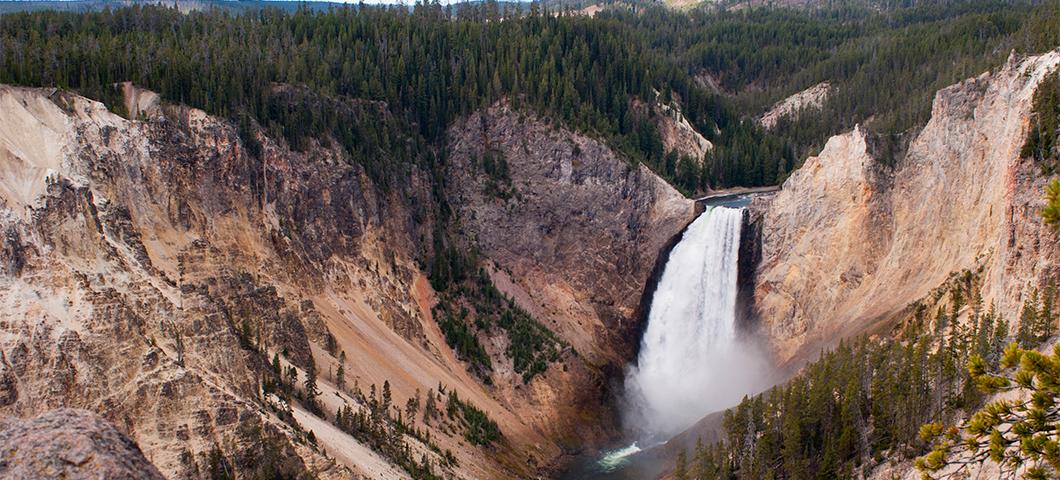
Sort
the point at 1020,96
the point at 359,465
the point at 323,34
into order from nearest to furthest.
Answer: the point at 359,465, the point at 1020,96, the point at 323,34

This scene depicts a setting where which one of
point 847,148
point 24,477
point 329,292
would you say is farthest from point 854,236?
point 24,477

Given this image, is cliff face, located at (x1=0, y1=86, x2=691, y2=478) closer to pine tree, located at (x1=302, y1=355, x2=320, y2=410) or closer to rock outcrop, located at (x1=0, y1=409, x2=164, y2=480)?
pine tree, located at (x1=302, y1=355, x2=320, y2=410)

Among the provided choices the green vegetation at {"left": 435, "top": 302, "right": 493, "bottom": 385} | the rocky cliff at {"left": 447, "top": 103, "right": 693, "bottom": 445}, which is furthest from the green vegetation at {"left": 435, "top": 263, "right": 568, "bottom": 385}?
the rocky cliff at {"left": 447, "top": 103, "right": 693, "bottom": 445}

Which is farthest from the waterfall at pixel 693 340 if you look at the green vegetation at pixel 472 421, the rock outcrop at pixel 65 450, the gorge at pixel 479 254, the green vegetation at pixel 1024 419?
the rock outcrop at pixel 65 450

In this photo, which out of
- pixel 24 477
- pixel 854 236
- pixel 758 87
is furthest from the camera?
pixel 758 87

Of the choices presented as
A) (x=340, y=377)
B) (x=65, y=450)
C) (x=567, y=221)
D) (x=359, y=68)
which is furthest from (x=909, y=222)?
(x=65, y=450)

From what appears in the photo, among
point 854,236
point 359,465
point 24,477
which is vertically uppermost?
point 24,477

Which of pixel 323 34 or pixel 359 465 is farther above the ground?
pixel 323 34

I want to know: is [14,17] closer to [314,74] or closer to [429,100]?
[314,74]
